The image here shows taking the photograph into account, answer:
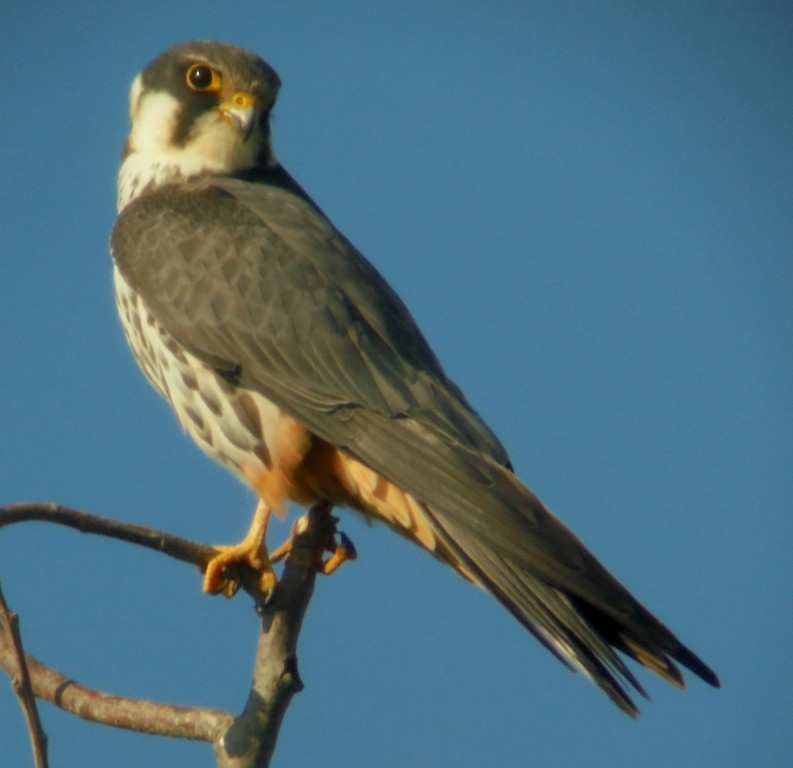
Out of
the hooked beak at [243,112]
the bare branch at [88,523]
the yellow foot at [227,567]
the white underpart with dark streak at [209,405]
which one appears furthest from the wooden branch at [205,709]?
the hooked beak at [243,112]

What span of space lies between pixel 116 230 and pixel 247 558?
1.28m

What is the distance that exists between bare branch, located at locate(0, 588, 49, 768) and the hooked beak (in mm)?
2449

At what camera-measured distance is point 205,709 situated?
308 centimetres

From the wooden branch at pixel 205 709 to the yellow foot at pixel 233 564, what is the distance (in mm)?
464

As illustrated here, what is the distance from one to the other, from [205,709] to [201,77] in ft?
8.43

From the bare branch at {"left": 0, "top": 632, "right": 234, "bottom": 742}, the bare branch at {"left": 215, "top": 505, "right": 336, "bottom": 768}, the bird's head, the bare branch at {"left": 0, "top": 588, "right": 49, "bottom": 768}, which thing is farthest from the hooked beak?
the bare branch at {"left": 0, "top": 588, "right": 49, "bottom": 768}

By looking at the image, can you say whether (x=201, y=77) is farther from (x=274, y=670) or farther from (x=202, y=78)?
(x=274, y=670)

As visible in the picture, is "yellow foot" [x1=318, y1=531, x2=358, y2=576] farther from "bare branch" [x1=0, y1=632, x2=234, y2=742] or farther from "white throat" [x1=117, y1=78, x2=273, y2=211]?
"white throat" [x1=117, y1=78, x2=273, y2=211]

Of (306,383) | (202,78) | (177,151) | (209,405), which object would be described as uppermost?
(202,78)

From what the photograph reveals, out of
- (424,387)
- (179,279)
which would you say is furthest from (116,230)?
(424,387)

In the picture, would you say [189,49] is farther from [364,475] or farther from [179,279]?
[364,475]

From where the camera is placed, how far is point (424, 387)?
4.16 metres

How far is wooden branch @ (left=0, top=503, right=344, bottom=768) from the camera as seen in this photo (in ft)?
9.61

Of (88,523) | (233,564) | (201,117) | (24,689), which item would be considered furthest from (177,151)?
(24,689)
